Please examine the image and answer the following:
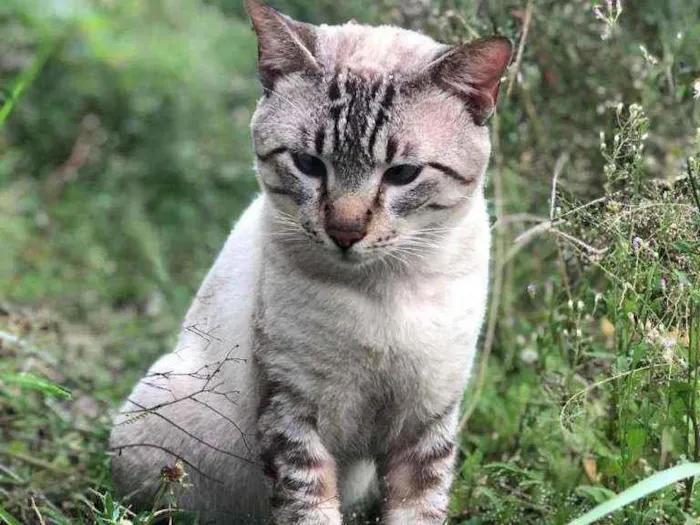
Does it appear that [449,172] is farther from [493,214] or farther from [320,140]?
[493,214]

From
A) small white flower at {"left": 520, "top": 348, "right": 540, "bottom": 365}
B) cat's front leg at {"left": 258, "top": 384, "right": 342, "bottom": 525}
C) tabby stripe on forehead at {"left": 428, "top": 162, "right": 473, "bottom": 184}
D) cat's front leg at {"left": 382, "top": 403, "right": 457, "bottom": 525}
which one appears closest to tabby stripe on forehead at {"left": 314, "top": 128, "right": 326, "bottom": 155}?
tabby stripe on forehead at {"left": 428, "top": 162, "right": 473, "bottom": 184}

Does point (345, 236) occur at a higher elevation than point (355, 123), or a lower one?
lower

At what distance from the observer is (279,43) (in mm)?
2773

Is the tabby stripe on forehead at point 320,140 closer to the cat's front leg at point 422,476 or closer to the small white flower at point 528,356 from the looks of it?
the cat's front leg at point 422,476

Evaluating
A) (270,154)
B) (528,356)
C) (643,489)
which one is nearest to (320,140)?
(270,154)

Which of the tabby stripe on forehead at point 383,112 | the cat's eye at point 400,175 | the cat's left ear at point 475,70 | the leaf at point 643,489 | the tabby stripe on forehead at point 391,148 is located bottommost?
the leaf at point 643,489

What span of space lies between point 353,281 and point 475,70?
0.61 meters

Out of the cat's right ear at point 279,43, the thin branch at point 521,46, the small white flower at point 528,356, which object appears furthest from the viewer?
the small white flower at point 528,356

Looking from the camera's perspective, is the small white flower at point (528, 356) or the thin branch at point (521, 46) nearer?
the thin branch at point (521, 46)

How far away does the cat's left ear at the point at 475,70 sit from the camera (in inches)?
105

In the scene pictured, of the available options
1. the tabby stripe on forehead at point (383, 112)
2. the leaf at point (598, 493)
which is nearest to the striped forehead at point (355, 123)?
the tabby stripe on forehead at point (383, 112)

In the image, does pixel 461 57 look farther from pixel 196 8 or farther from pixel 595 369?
pixel 196 8

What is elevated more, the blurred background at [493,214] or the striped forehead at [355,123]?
the striped forehead at [355,123]

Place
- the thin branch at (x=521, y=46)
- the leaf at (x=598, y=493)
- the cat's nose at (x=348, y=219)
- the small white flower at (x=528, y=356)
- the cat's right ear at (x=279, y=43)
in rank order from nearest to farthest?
the cat's nose at (x=348, y=219) → the cat's right ear at (x=279, y=43) → the leaf at (x=598, y=493) → the thin branch at (x=521, y=46) → the small white flower at (x=528, y=356)
